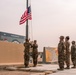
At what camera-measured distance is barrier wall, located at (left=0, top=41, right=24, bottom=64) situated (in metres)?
18.2

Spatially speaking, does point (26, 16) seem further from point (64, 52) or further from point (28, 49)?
point (64, 52)

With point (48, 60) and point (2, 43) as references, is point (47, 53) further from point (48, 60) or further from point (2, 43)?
point (2, 43)

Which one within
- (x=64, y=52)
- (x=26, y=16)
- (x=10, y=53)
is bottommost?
(x=64, y=52)

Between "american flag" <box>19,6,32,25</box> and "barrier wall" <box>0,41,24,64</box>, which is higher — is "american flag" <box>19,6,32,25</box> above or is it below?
above

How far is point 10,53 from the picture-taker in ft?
62.1

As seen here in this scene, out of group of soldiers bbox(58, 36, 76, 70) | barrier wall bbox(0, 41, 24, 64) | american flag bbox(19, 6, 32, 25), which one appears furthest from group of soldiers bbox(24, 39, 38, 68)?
american flag bbox(19, 6, 32, 25)

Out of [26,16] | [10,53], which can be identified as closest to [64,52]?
[10,53]

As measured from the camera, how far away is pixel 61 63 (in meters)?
12.6

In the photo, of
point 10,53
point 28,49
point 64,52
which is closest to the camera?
point 64,52

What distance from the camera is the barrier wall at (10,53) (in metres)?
18.2

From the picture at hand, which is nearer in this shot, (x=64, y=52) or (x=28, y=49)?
(x=64, y=52)

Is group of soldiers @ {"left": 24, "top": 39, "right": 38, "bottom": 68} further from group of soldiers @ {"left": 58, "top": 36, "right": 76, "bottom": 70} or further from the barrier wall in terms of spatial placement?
group of soldiers @ {"left": 58, "top": 36, "right": 76, "bottom": 70}

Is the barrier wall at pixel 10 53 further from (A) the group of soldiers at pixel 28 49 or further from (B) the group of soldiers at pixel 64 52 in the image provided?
(B) the group of soldiers at pixel 64 52

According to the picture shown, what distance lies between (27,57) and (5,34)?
968cm
